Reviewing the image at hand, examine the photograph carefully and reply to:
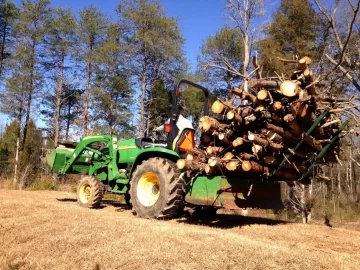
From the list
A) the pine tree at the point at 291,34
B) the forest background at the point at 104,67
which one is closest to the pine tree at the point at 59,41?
the forest background at the point at 104,67

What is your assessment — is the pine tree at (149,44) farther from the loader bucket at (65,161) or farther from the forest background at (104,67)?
the loader bucket at (65,161)

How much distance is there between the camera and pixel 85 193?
943cm

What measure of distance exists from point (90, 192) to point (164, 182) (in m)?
3.17

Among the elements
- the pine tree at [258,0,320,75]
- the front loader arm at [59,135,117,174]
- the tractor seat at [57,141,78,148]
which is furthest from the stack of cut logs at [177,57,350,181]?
the pine tree at [258,0,320,75]

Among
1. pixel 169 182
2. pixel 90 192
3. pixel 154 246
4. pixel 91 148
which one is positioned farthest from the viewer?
pixel 91 148

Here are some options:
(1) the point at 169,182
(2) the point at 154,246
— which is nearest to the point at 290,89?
(1) the point at 169,182

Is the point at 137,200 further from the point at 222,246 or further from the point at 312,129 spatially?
the point at 312,129

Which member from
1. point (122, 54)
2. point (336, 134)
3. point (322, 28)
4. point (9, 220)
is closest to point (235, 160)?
point (336, 134)

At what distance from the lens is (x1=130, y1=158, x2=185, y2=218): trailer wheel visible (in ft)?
21.6

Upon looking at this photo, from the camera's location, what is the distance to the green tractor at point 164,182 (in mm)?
6328

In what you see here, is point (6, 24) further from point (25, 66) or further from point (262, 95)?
point (262, 95)

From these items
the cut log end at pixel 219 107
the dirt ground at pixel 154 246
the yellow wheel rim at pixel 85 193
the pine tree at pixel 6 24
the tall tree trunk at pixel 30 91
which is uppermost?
the pine tree at pixel 6 24

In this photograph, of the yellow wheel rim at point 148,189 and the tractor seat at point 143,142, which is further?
the tractor seat at point 143,142

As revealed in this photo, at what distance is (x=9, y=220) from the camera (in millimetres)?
5840
